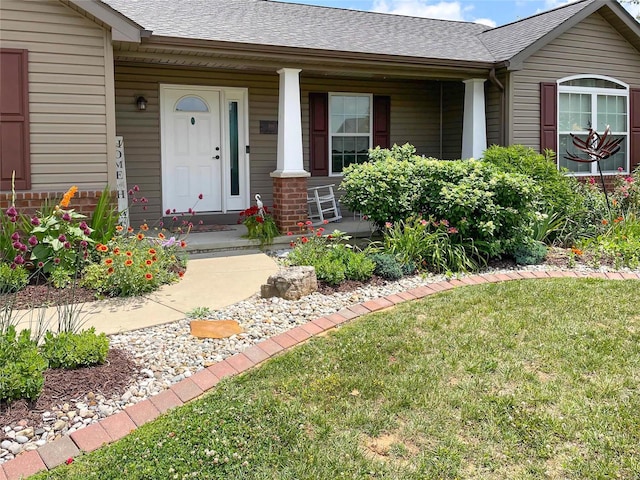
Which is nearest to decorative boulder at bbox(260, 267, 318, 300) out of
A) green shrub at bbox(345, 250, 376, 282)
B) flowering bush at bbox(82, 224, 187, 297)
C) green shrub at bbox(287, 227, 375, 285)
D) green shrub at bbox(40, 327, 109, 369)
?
green shrub at bbox(287, 227, 375, 285)

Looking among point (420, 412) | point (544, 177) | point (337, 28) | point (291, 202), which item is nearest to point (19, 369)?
point (420, 412)

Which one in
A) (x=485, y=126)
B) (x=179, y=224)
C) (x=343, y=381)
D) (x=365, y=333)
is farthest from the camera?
(x=485, y=126)

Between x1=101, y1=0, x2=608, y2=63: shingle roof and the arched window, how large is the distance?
1253mm

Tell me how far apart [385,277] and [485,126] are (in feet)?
16.6

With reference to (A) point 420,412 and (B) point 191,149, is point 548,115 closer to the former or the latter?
(B) point 191,149

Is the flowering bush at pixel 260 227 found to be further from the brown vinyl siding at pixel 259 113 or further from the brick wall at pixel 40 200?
the brick wall at pixel 40 200

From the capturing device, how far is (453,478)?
8.42 feet

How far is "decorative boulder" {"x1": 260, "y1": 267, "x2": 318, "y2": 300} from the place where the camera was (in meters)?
5.08

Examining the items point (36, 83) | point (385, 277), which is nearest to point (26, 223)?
point (36, 83)

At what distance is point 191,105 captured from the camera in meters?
9.12

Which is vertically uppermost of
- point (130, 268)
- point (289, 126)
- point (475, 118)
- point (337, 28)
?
point (337, 28)

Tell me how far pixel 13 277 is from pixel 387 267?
3.53 m

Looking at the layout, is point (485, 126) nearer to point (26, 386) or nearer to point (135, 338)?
point (135, 338)

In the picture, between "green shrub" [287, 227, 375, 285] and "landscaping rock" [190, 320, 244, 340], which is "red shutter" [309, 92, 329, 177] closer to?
"green shrub" [287, 227, 375, 285]
